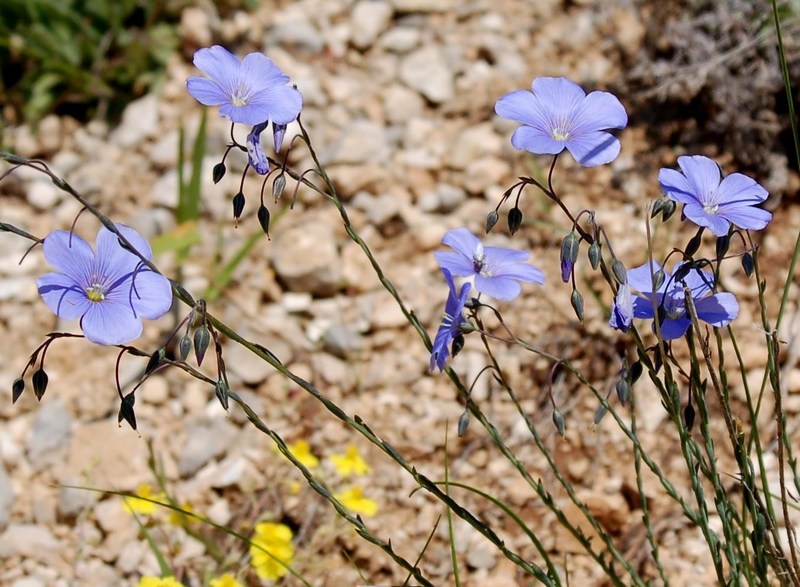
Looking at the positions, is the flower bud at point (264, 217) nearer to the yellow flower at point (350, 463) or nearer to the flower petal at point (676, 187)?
the flower petal at point (676, 187)

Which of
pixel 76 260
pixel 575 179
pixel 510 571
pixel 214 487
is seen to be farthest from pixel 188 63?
pixel 76 260

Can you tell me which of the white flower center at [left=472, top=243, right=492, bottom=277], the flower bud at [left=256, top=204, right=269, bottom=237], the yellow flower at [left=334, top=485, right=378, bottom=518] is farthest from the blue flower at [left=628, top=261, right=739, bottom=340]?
the yellow flower at [left=334, top=485, right=378, bottom=518]

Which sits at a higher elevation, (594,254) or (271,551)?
(594,254)

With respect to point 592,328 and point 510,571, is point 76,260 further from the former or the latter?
point 592,328

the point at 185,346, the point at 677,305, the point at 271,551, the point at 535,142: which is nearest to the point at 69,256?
the point at 185,346

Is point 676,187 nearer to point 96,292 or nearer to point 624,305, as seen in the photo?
point 624,305
